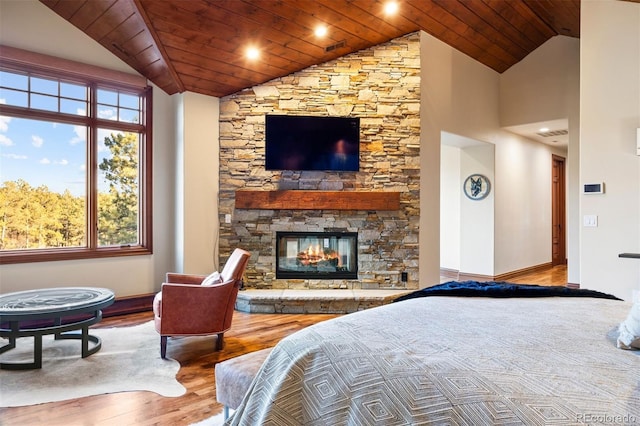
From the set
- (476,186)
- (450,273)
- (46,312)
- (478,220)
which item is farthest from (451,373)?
(450,273)

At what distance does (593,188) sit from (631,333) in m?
3.45

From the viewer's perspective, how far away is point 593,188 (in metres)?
4.22

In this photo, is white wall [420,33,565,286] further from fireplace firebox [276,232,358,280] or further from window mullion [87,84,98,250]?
window mullion [87,84,98,250]

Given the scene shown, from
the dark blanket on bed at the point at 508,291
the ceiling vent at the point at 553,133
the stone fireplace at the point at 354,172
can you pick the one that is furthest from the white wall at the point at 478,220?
the dark blanket on bed at the point at 508,291

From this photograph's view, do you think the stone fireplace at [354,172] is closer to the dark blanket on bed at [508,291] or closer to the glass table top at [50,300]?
the glass table top at [50,300]

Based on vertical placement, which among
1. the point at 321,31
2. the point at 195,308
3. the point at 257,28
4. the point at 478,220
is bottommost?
the point at 195,308

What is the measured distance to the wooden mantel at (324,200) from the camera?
5066mm

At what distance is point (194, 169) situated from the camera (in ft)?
16.8

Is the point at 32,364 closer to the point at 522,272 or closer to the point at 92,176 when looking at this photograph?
the point at 92,176

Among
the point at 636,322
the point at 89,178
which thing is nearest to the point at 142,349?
the point at 89,178

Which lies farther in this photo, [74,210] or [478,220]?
[478,220]

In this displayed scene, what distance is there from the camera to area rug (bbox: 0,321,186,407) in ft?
8.91

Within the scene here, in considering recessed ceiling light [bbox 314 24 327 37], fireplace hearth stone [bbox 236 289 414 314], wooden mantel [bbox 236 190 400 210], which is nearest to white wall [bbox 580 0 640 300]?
wooden mantel [bbox 236 190 400 210]

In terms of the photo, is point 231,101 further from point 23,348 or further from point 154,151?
point 23,348
